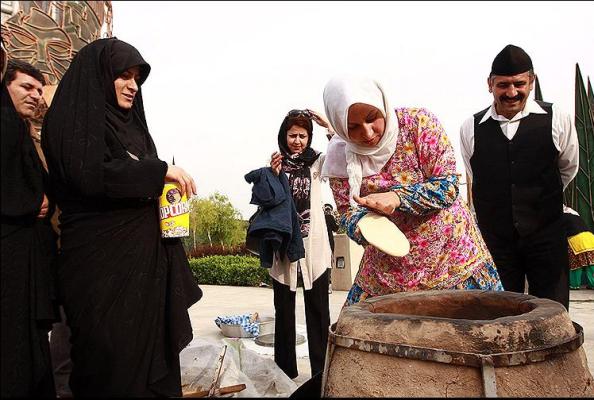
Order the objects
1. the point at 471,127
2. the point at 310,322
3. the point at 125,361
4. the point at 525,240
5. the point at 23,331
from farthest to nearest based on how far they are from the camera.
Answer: the point at 310,322
the point at 471,127
the point at 525,240
the point at 125,361
the point at 23,331

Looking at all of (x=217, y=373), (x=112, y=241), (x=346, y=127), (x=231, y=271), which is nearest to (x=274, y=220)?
(x=217, y=373)

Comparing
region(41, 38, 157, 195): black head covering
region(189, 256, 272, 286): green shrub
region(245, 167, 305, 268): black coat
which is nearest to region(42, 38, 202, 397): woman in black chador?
region(41, 38, 157, 195): black head covering

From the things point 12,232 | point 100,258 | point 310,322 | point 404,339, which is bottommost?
point 310,322

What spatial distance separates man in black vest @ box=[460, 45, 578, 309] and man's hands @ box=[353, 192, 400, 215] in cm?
111

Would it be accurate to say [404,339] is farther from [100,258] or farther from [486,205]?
[486,205]

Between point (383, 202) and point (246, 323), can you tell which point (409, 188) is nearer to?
point (383, 202)

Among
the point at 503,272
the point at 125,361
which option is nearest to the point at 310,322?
the point at 503,272

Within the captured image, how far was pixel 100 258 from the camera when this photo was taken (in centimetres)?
166

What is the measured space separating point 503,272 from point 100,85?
2.19 metres

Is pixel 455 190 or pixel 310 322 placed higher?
pixel 455 190

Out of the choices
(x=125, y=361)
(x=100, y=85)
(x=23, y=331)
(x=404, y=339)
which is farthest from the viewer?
(x=100, y=85)

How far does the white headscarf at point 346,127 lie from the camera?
5.89 feet

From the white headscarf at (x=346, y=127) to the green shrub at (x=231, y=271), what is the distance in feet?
27.5

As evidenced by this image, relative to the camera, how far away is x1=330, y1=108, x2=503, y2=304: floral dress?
1.80 metres
